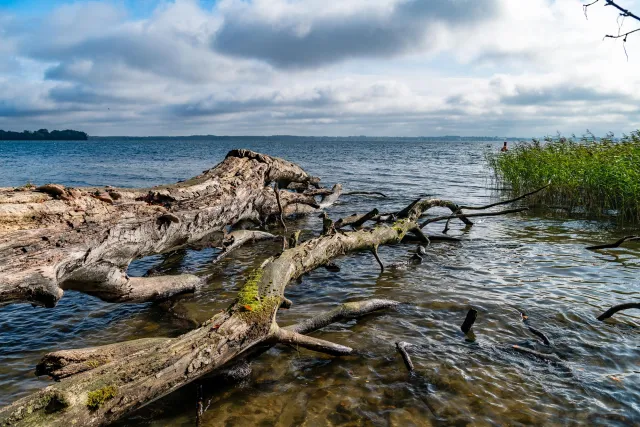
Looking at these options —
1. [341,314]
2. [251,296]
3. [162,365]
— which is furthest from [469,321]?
[162,365]

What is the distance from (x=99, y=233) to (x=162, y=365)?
2.62 m

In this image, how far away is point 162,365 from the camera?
11.7 feet

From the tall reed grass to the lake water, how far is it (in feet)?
13.0

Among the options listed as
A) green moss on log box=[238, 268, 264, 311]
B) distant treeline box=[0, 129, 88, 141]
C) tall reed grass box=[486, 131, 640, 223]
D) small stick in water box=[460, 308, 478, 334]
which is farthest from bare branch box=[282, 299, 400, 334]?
distant treeline box=[0, 129, 88, 141]

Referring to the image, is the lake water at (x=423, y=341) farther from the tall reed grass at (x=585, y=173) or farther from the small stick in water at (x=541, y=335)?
the tall reed grass at (x=585, y=173)

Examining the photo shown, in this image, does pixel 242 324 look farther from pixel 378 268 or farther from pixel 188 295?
pixel 378 268

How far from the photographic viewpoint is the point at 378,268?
9.03 meters

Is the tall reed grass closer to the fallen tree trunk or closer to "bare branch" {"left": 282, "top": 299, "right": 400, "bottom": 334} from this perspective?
"bare branch" {"left": 282, "top": 299, "right": 400, "bottom": 334}

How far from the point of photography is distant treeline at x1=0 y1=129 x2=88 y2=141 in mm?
174512

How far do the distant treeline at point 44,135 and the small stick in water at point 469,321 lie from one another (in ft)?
700

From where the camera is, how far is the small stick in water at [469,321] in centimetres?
534

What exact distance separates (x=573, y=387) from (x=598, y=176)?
1206 centimetres

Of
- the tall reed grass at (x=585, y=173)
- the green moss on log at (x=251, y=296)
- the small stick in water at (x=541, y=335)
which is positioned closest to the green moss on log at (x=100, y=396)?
the green moss on log at (x=251, y=296)

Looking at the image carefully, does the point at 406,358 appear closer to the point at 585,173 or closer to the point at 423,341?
the point at 423,341
